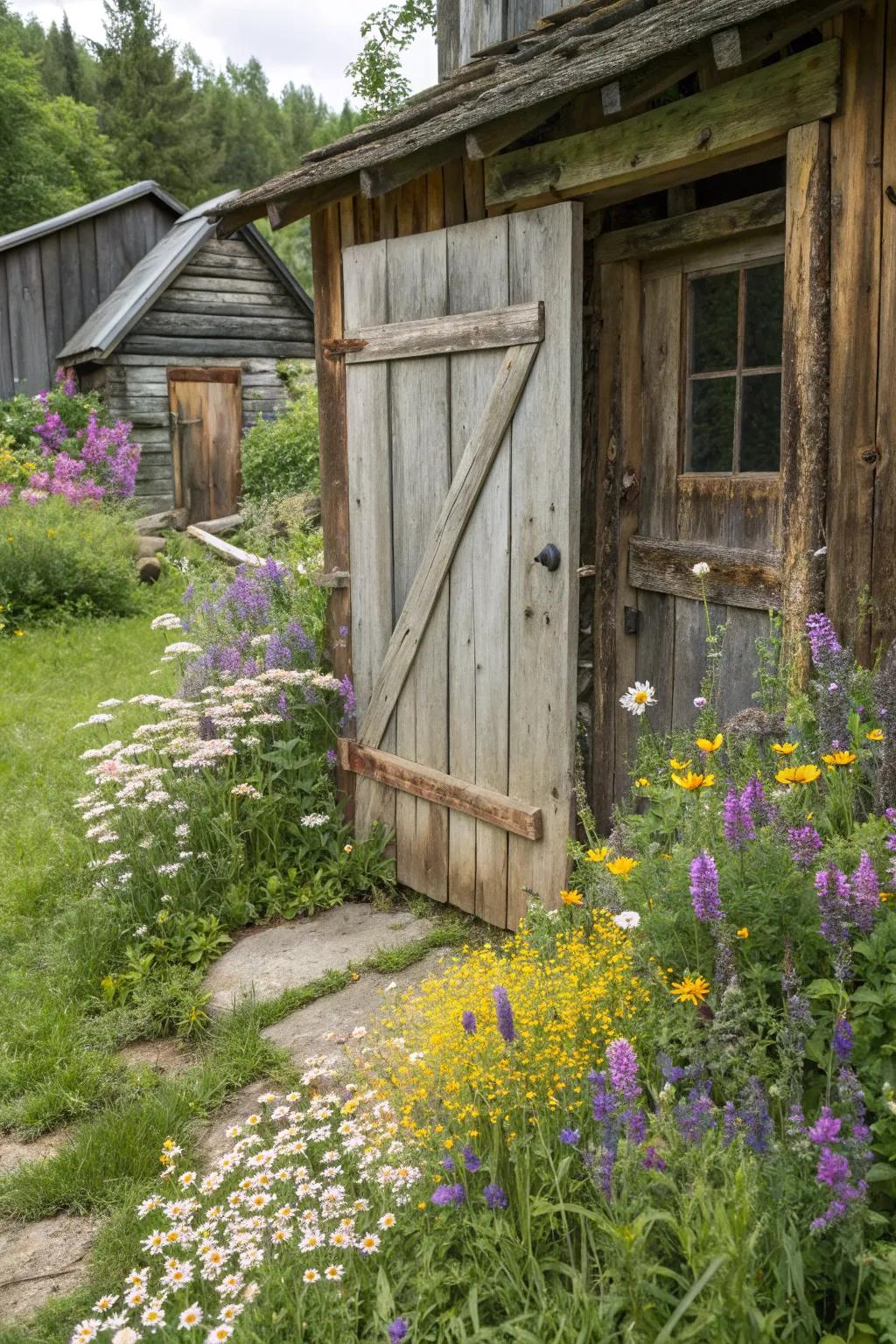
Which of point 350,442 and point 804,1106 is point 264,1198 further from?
point 350,442

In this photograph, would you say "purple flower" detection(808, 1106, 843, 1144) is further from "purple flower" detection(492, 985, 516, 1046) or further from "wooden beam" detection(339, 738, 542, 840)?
"wooden beam" detection(339, 738, 542, 840)

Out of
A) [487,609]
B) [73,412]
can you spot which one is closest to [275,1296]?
[487,609]

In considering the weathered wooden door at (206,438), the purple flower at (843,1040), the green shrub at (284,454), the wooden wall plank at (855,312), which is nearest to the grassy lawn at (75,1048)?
the purple flower at (843,1040)

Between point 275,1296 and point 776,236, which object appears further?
point 776,236

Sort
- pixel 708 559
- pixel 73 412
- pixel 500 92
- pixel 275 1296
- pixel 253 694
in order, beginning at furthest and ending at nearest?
pixel 73 412
pixel 253 694
pixel 708 559
pixel 500 92
pixel 275 1296

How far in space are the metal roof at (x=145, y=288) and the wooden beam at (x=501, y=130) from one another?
39.3 feet

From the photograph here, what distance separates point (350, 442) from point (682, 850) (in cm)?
308

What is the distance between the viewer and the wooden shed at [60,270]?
1622 cm

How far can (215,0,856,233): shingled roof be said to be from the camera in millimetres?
3152

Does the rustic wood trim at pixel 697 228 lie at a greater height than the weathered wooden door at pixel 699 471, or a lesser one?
greater

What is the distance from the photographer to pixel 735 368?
13.9 ft

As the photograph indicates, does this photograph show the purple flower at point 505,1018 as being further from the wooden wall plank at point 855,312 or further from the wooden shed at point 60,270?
the wooden shed at point 60,270

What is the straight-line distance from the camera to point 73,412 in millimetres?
15641

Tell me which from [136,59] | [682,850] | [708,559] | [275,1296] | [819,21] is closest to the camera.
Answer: [275,1296]
